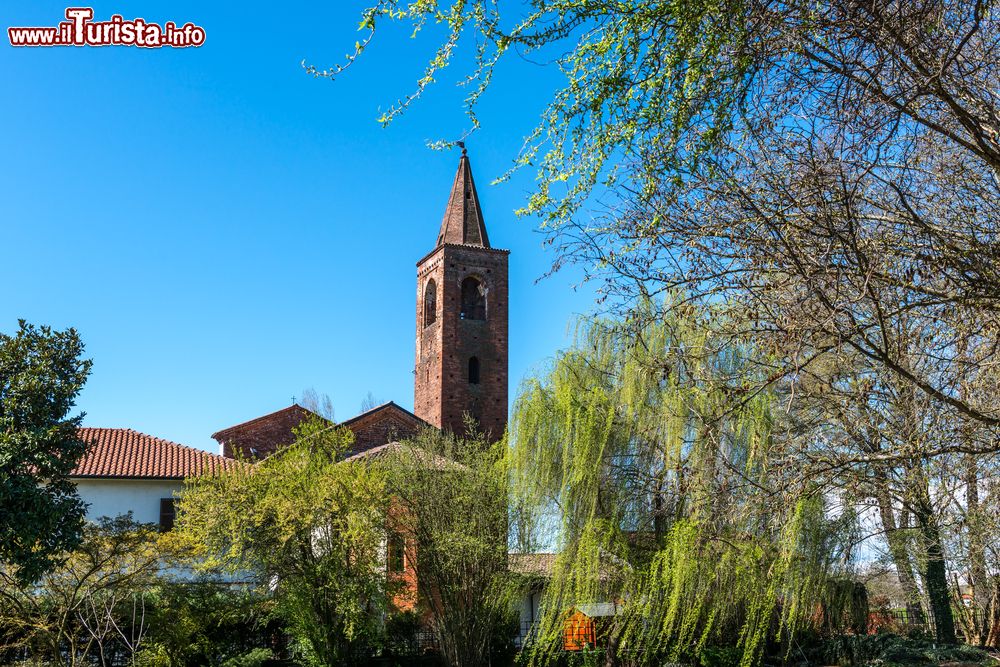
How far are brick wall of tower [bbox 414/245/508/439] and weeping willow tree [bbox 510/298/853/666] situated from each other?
16.1 metres

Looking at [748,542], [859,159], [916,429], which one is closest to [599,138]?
[859,159]

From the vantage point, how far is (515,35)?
6172 mm

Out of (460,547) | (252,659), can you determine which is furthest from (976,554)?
(252,659)

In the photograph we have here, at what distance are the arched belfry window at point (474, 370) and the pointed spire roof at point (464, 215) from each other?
4.95 meters

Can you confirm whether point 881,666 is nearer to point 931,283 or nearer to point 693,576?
point 693,576

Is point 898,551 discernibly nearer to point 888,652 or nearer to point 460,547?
point 888,652

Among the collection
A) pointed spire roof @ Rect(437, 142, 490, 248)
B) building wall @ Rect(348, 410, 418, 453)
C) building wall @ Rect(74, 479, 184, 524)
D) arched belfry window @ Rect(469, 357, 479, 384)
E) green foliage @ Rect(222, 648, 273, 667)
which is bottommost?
green foliage @ Rect(222, 648, 273, 667)

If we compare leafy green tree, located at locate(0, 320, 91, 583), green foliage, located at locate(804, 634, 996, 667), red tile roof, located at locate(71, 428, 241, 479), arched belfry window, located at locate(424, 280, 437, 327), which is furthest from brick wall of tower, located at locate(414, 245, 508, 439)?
leafy green tree, located at locate(0, 320, 91, 583)

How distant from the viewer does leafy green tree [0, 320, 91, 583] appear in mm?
15836

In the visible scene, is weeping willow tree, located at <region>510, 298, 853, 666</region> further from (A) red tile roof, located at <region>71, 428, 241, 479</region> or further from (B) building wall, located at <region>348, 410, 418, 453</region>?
(B) building wall, located at <region>348, 410, 418, 453</region>

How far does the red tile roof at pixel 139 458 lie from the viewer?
90.2 ft

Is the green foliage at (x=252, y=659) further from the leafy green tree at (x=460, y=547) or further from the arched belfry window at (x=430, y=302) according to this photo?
the arched belfry window at (x=430, y=302)

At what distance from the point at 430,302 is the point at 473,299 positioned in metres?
1.98

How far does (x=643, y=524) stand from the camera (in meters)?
18.6
